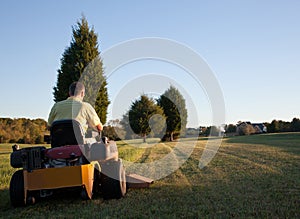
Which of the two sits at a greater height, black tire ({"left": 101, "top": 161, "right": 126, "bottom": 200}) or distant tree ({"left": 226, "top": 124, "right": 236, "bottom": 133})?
distant tree ({"left": 226, "top": 124, "right": 236, "bottom": 133})

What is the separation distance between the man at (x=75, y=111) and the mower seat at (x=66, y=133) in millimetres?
232

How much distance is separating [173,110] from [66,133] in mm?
44138

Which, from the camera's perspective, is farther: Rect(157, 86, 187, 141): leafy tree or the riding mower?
Rect(157, 86, 187, 141): leafy tree

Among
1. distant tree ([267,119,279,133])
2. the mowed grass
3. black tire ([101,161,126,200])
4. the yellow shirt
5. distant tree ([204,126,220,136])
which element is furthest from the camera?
distant tree ([267,119,279,133])

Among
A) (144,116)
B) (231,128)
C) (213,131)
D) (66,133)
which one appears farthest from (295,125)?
→ (66,133)

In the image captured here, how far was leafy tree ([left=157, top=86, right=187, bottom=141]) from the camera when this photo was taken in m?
47.3

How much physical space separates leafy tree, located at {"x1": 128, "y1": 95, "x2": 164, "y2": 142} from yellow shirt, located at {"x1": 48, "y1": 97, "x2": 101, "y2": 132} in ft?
97.7

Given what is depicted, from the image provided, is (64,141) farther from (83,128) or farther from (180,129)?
(180,129)

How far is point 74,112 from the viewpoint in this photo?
5008 mm

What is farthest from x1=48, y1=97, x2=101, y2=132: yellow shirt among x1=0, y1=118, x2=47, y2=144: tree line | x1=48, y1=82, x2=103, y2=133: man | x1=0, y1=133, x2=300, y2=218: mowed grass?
x1=0, y1=118, x2=47, y2=144: tree line

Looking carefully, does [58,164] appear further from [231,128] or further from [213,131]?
[231,128]

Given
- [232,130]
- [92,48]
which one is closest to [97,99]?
[92,48]

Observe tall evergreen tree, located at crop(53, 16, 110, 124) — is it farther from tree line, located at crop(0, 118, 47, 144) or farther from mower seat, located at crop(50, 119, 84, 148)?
tree line, located at crop(0, 118, 47, 144)

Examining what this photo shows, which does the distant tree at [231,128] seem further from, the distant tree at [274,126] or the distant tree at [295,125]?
the distant tree at [295,125]
